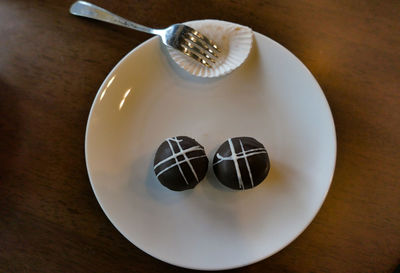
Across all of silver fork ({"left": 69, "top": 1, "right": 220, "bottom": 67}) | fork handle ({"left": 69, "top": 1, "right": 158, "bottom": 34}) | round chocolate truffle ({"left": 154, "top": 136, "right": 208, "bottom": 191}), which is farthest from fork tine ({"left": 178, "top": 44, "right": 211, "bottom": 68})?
round chocolate truffle ({"left": 154, "top": 136, "right": 208, "bottom": 191})

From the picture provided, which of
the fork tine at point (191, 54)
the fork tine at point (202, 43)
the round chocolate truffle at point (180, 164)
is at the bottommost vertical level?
the round chocolate truffle at point (180, 164)

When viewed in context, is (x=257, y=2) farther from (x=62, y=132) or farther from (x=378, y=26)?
(x=62, y=132)

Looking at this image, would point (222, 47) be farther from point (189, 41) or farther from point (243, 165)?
point (243, 165)

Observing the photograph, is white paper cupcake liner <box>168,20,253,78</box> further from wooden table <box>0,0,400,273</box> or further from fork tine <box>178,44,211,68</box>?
wooden table <box>0,0,400,273</box>

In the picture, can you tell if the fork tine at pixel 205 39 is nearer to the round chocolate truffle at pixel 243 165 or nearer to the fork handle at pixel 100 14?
the fork handle at pixel 100 14

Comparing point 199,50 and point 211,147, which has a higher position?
point 199,50

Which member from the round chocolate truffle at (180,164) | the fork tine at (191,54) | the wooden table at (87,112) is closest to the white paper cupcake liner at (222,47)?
the fork tine at (191,54)

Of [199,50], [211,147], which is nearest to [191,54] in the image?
[199,50]
